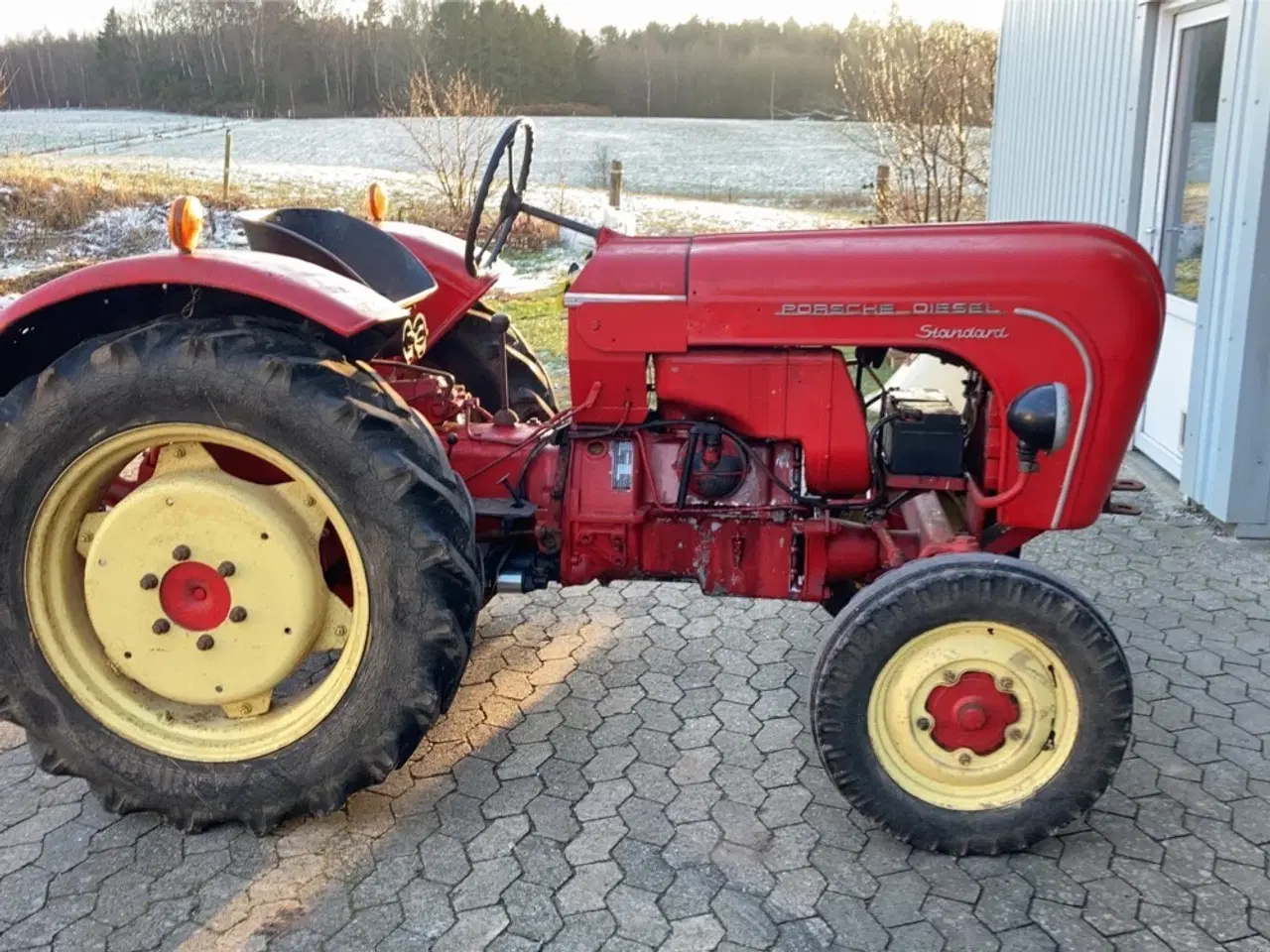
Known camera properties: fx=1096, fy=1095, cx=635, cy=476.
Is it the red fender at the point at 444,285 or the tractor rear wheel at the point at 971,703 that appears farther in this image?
the red fender at the point at 444,285

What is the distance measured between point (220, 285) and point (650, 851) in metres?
1.55

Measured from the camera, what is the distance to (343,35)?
42.6m

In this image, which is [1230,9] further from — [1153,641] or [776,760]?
[776,760]

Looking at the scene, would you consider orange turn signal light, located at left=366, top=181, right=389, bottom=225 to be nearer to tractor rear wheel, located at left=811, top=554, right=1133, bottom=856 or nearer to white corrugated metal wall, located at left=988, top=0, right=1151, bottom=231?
tractor rear wheel, located at left=811, top=554, right=1133, bottom=856

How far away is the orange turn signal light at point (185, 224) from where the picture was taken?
2.37 meters

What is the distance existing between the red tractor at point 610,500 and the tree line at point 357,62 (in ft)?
122

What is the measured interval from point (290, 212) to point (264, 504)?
117 cm

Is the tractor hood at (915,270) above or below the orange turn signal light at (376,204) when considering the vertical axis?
below

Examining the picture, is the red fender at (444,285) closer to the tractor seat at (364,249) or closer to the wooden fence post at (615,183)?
the tractor seat at (364,249)

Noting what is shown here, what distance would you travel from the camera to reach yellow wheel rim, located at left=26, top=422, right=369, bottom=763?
2.42 metres

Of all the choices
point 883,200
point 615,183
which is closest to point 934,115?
point 883,200

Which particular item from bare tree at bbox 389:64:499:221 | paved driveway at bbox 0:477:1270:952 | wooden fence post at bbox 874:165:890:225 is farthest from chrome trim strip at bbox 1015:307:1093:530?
bare tree at bbox 389:64:499:221

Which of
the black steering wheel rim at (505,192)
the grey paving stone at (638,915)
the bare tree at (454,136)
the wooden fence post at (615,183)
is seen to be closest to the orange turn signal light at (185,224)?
the black steering wheel rim at (505,192)

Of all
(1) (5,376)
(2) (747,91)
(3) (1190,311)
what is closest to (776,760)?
(1) (5,376)
